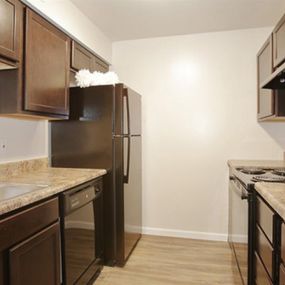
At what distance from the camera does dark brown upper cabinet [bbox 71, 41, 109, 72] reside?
2465mm

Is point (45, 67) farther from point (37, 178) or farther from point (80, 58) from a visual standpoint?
A: point (37, 178)

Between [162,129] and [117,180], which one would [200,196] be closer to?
[162,129]

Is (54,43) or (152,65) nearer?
(54,43)

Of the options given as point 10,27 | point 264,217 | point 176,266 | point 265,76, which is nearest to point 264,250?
point 264,217

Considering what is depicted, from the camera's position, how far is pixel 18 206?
4.20 feet

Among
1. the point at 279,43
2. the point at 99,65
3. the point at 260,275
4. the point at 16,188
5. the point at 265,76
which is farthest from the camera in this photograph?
the point at 99,65

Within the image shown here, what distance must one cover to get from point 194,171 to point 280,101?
126 centimetres

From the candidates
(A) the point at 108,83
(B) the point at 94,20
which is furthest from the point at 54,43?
(B) the point at 94,20

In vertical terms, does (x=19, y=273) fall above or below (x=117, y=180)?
below

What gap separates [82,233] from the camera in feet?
6.50

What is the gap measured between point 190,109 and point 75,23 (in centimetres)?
156

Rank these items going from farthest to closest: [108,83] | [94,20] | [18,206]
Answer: [94,20], [108,83], [18,206]

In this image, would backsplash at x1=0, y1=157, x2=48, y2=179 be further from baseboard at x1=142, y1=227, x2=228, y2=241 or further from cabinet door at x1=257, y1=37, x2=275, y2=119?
cabinet door at x1=257, y1=37, x2=275, y2=119

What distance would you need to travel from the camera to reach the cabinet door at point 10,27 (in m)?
1.60
